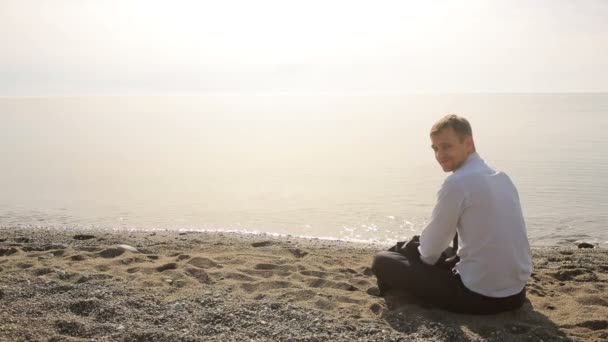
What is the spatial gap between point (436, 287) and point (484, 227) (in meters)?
0.82

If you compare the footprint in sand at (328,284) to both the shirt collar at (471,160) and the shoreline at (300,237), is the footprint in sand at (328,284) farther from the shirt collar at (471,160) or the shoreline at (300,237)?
the shoreline at (300,237)

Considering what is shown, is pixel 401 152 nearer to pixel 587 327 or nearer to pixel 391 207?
pixel 391 207

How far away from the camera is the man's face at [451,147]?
17.1ft

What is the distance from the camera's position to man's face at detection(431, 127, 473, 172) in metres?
5.21

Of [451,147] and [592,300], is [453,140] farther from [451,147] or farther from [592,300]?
[592,300]

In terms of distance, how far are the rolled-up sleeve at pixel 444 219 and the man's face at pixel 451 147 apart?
0.27 metres

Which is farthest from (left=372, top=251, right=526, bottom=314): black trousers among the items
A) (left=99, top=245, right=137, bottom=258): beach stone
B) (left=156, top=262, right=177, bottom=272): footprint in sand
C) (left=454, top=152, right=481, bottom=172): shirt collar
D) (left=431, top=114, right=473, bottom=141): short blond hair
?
(left=99, top=245, right=137, bottom=258): beach stone

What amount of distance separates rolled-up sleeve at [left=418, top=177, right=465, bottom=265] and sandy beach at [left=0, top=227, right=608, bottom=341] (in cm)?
66

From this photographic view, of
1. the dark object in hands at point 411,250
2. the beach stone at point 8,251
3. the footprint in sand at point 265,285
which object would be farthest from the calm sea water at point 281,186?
the dark object in hands at point 411,250

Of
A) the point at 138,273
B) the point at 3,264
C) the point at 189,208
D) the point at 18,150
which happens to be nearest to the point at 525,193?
the point at 189,208

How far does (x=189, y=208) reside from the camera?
49.3ft

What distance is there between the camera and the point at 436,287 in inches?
213

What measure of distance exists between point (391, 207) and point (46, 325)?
10827mm

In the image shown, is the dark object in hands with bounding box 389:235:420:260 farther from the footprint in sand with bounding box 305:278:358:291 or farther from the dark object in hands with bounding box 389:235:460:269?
the footprint in sand with bounding box 305:278:358:291
